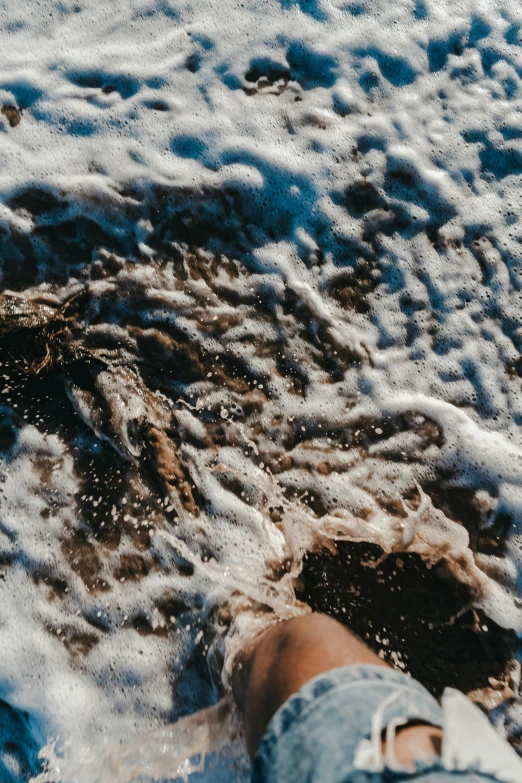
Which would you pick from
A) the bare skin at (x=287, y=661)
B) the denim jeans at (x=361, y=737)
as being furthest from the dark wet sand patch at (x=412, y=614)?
the denim jeans at (x=361, y=737)

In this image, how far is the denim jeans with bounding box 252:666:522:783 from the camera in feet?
3.02

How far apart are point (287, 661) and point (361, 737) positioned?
46 cm

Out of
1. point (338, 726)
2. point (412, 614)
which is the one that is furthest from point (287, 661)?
point (412, 614)

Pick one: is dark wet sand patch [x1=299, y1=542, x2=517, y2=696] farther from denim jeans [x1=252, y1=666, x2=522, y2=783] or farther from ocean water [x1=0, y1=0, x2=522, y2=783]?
denim jeans [x1=252, y1=666, x2=522, y2=783]

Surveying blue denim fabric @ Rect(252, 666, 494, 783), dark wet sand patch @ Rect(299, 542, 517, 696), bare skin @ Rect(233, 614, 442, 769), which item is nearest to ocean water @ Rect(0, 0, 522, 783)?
dark wet sand patch @ Rect(299, 542, 517, 696)

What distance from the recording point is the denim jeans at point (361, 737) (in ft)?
3.02

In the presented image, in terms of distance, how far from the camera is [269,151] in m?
2.35

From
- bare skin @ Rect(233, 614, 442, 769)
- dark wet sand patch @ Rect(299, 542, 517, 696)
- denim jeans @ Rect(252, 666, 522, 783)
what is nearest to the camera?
denim jeans @ Rect(252, 666, 522, 783)

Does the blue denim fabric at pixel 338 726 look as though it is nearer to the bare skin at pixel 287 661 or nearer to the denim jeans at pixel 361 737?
the denim jeans at pixel 361 737

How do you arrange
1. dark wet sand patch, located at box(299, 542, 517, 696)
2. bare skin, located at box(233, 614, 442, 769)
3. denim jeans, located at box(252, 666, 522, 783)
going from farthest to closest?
1. dark wet sand patch, located at box(299, 542, 517, 696)
2. bare skin, located at box(233, 614, 442, 769)
3. denim jeans, located at box(252, 666, 522, 783)

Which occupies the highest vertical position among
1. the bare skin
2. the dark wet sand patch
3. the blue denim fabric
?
the blue denim fabric

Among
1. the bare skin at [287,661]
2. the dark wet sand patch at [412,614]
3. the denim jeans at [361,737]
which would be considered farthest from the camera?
the dark wet sand patch at [412,614]

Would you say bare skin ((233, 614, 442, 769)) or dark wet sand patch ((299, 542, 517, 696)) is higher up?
bare skin ((233, 614, 442, 769))

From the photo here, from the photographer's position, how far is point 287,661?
1442mm
